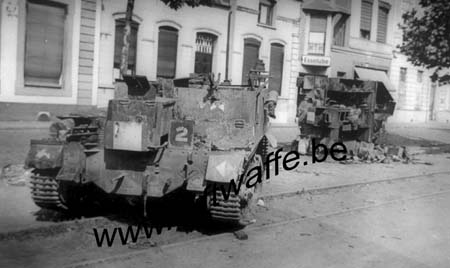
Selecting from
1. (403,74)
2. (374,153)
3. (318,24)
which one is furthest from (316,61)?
(374,153)

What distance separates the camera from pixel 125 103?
5.59 m

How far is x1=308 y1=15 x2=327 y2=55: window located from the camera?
937 inches

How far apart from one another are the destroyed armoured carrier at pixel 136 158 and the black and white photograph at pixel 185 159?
2cm

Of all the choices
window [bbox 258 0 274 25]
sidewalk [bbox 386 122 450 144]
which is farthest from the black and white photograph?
sidewalk [bbox 386 122 450 144]

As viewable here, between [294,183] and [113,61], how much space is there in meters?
9.03

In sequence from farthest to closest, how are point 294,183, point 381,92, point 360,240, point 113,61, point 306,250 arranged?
1. point 113,61
2. point 381,92
3. point 294,183
4. point 360,240
5. point 306,250

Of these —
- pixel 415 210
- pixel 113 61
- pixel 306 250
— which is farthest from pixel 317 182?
pixel 113 61

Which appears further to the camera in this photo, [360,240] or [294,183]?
[294,183]

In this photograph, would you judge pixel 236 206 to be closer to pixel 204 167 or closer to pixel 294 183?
pixel 204 167

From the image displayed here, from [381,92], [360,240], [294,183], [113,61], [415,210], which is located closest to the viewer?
[360,240]

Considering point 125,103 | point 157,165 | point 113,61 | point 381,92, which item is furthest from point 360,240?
point 113,61

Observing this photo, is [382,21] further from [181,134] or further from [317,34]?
[181,134]

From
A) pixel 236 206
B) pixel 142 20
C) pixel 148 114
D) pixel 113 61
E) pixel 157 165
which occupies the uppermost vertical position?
pixel 142 20

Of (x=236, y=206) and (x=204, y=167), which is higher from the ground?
(x=204, y=167)
